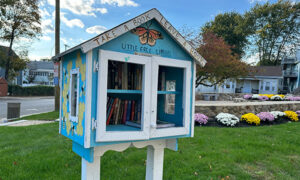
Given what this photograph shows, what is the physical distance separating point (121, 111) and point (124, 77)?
1.11ft

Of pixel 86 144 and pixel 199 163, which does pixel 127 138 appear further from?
pixel 199 163

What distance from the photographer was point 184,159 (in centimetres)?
370

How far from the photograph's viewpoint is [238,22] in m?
31.6

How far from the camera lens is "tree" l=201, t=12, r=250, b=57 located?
30922mm

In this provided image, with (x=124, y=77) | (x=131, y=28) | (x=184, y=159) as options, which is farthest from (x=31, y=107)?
(x=131, y=28)

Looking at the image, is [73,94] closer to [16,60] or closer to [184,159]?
[184,159]

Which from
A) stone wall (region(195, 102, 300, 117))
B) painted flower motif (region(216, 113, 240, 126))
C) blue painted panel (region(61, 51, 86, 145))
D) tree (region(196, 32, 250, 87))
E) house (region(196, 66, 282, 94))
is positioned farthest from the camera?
house (region(196, 66, 282, 94))

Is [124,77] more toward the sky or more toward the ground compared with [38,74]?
more toward the ground

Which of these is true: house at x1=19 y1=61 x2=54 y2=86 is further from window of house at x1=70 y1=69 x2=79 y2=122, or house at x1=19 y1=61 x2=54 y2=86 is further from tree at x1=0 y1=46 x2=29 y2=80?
window of house at x1=70 y1=69 x2=79 y2=122

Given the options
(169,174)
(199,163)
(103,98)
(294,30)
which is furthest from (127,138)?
(294,30)

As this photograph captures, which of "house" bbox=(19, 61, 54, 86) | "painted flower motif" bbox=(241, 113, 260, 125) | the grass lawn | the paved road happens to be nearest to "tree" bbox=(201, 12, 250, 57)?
the paved road

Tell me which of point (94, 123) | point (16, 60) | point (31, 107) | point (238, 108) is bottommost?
point (31, 107)

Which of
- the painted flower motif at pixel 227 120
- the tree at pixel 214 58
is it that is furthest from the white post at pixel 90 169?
the tree at pixel 214 58

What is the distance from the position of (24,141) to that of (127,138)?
4032mm
